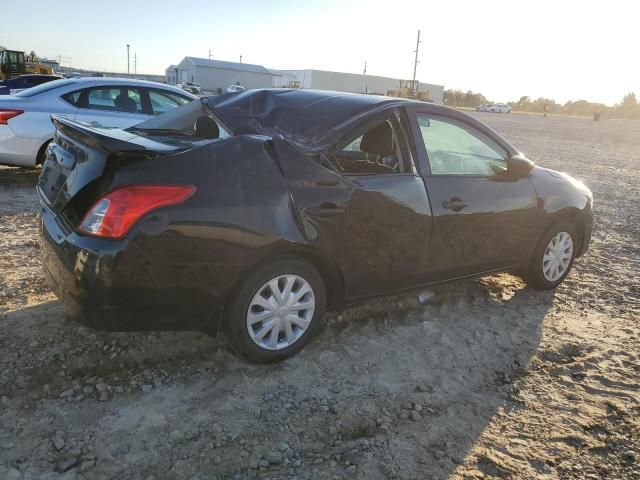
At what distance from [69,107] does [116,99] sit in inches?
26.6

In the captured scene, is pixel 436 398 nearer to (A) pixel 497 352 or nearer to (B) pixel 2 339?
(A) pixel 497 352

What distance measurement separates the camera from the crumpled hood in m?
3.44

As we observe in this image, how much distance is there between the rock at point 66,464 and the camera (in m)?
2.33

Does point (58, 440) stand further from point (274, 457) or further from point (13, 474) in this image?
point (274, 457)

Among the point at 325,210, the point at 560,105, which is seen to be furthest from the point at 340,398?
the point at 560,105

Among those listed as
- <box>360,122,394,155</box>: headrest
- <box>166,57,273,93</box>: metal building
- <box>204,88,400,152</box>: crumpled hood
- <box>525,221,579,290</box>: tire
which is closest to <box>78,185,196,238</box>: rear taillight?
<box>204,88,400,152</box>: crumpled hood

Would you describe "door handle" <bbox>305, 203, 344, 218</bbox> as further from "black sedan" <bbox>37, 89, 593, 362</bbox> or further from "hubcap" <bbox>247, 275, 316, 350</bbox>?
"hubcap" <bbox>247, 275, 316, 350</bbox>

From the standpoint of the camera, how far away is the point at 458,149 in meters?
4.20

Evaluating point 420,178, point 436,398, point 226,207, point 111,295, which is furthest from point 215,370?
point 420,178

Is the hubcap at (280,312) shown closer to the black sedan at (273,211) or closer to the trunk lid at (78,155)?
the black sedan at (273,211)

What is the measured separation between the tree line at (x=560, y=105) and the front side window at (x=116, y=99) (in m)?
74.4

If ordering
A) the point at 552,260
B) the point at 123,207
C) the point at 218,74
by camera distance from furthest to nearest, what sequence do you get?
1. the point at 218,74
2. the point at 552,260
3. the point at 123,207

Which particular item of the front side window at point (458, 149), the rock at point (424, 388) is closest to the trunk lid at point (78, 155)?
the front side window at point (458, 149)

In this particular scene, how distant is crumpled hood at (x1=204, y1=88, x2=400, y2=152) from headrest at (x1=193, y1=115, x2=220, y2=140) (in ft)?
0.28
